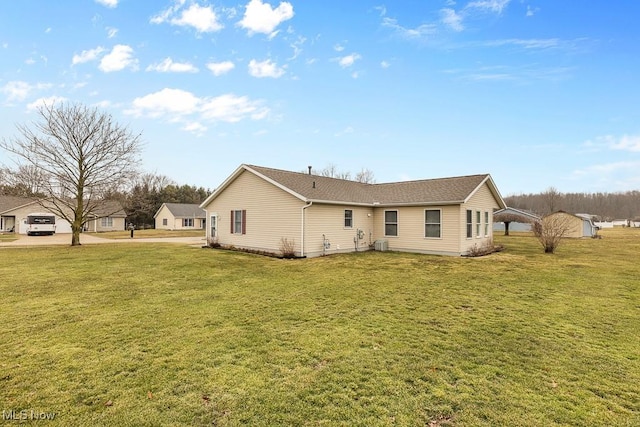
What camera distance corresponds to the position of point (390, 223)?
1705cm

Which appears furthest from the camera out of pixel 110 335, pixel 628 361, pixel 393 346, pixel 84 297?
pixel 84 297

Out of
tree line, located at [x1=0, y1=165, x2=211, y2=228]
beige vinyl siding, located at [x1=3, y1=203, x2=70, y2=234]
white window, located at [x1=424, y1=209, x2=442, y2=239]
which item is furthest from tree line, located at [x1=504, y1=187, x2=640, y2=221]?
beige vinyl siding, located at [x1=3, y1=203, x2=70, y2=234]

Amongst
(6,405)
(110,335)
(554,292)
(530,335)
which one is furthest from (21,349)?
(554,292)

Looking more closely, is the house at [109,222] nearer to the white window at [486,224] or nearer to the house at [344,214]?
the house at [344,214]

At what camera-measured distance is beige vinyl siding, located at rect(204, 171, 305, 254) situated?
14.5 meters

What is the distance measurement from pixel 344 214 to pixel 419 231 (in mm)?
3917

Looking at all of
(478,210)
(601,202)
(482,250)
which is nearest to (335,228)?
(482,250)

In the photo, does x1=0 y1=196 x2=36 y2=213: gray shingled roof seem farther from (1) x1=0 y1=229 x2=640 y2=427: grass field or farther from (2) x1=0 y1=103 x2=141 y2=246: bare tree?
(1) x1=0 y1=229 x2=640 y2=427: grass field

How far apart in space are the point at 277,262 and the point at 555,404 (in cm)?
1064

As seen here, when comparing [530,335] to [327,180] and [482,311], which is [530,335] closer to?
[482,311]

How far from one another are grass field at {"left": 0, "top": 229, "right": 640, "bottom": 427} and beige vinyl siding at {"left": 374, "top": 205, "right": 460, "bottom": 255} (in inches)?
253

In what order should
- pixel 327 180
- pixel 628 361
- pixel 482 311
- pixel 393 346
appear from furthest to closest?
pixel 327 180 < pixel 482 311 < pixel 393 346 < pixel 628 361

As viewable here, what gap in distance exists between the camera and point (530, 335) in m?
4.98

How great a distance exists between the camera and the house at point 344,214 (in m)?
14.6
